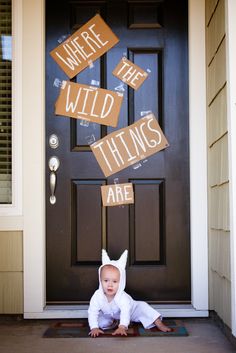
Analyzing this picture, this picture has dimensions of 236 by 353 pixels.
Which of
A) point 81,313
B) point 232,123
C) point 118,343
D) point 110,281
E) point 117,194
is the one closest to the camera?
point 232,123

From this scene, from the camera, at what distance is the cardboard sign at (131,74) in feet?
12.7

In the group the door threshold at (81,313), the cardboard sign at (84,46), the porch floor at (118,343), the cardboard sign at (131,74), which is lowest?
the porch floor at (118,343)

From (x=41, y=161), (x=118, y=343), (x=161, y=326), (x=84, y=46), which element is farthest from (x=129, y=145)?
(x=118, y=343)

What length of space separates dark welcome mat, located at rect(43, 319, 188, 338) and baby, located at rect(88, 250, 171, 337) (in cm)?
5

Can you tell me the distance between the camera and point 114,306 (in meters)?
3.42

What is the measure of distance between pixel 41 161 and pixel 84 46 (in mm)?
855

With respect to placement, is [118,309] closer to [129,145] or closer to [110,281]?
[110,281]

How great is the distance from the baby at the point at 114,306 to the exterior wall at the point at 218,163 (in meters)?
0.45

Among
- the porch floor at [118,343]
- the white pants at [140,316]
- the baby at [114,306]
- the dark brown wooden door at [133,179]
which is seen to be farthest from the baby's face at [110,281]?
the dark brown wooden door at [133,179]

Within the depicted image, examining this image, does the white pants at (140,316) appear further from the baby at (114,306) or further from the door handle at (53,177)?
the door handle at (53,177)

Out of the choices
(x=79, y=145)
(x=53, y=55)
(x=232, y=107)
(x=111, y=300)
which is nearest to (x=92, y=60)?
(x=53, y=55)

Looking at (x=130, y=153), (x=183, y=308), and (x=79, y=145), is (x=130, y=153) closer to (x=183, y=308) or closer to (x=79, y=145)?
(x=79, y=145)

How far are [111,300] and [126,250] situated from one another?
15.0 inches

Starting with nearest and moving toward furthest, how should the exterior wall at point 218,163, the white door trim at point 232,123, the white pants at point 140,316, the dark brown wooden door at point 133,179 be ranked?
the white door trim at point 232,123 → the exterior wall at point 218,163 → the white pants at point 140,316 → the dark brown wooden door at point 133,179
